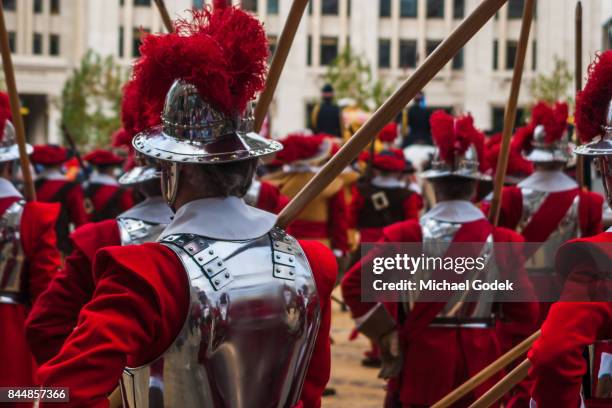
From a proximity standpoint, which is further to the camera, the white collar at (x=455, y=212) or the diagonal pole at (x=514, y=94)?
the white collar at (x=455, y=212)

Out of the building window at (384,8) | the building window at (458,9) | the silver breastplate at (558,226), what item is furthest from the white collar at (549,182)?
the building window at (384,8)

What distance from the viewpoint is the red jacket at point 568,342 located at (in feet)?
12.5

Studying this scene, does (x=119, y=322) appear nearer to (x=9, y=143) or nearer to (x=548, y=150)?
(x=9, y=143)

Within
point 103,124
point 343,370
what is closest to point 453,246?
point 343,370

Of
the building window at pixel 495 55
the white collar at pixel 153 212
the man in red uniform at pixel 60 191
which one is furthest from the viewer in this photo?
the building window at pixel 495 55

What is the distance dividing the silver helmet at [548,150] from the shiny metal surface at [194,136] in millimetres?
4936

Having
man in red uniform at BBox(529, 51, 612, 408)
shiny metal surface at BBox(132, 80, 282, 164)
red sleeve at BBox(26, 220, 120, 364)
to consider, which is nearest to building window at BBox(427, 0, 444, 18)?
red sleeve at BBox(26, 220, 120, 364)

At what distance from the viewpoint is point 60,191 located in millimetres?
13344

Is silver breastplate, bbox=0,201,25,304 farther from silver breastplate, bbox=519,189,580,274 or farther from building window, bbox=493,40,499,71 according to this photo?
building window, bbox=493,40,499,71

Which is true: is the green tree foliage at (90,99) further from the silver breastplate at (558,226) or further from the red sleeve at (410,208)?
the silver breastplate at (558,226)

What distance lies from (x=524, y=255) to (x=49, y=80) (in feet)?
178

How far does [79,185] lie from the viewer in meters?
13.3

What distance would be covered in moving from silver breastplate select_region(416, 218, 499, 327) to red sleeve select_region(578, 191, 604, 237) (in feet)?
6.62

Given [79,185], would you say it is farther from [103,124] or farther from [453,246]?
[103,124]
